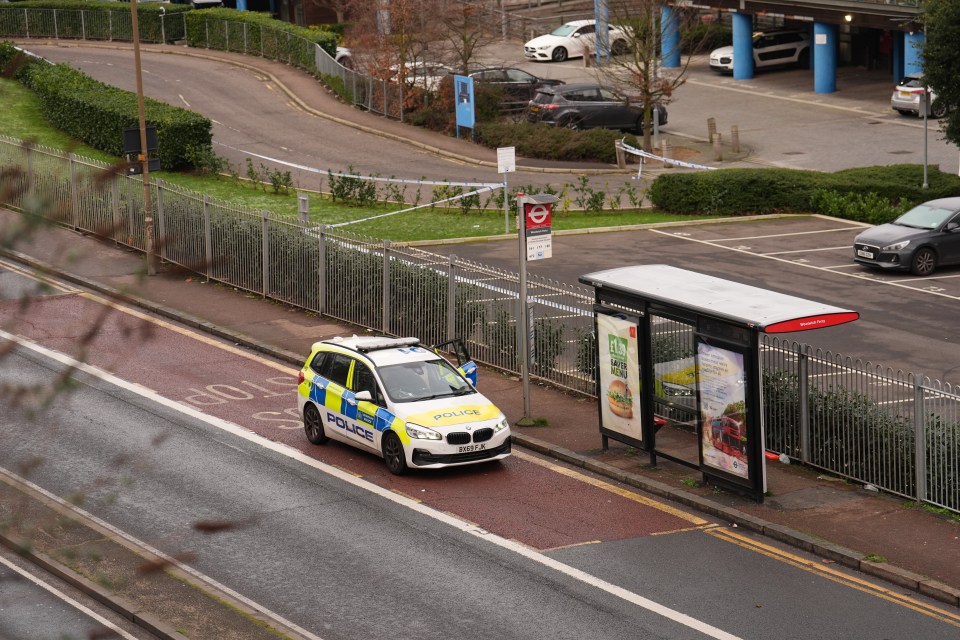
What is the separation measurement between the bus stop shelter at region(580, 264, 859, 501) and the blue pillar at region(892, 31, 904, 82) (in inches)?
1544

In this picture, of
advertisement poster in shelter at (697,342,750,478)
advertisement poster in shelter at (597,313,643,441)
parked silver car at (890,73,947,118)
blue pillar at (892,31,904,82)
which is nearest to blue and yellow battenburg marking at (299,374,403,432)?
advertisement poster in shelter at (597,313,643,441)

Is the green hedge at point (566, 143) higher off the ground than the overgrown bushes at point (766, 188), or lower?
higher

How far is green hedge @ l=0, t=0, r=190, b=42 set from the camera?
58.8 metres

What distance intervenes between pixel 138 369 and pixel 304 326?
3.67 m

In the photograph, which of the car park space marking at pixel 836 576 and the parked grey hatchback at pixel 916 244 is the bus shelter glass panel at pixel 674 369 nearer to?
the car park space marking at pixel 836 576

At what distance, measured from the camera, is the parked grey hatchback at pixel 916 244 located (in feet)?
94.9

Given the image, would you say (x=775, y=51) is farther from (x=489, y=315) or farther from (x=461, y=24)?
(x=489, y=315)

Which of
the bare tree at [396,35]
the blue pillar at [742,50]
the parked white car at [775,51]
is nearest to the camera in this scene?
the bare tree at [396,35]

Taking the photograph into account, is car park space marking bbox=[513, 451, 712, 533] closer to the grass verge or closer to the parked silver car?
the grass verge

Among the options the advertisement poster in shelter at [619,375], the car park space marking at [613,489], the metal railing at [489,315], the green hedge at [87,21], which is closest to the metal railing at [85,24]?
the green hedge at [87,21]

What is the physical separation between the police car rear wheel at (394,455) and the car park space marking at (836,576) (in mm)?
3975

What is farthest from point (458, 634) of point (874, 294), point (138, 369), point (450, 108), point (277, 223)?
point (450, 108)

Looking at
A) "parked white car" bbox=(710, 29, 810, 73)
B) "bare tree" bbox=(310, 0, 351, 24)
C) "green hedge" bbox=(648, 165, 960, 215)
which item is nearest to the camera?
"green hedge" bbox=(648, 165, 960, 215)

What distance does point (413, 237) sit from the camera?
1272 inches
